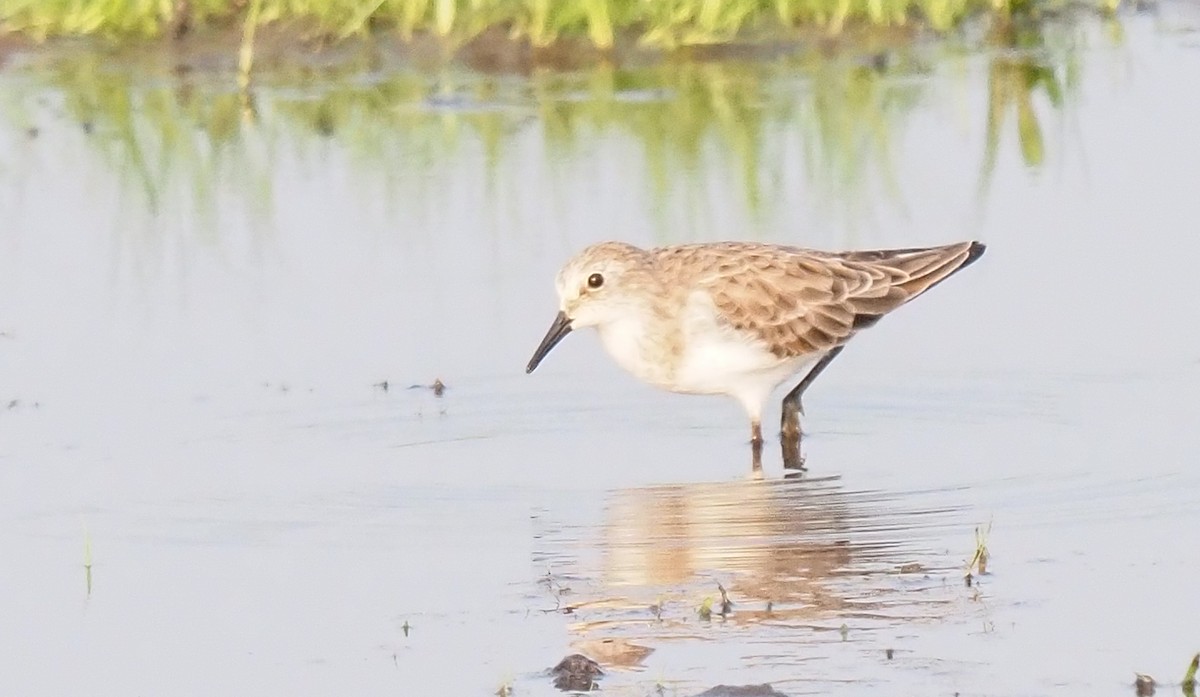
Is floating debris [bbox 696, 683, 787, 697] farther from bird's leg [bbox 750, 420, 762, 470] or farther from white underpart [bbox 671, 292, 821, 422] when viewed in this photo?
white underpart [bbox 671, 292, 821, 422]

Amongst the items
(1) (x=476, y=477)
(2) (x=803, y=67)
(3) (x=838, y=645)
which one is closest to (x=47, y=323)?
(1) (x=476, y=477)

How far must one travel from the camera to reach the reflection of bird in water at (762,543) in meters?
7.10

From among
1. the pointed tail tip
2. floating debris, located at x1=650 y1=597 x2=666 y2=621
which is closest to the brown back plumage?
the pointed tail tip

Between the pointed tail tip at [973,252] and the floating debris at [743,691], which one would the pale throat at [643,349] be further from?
the floating debris at [743,691]

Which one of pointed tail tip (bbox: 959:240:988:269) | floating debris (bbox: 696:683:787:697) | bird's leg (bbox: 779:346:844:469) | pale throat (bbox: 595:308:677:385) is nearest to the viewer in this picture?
floating debris (bbox: 696:683:787:697)

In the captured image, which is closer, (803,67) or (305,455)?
(305,455)

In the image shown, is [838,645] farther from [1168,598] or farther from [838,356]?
[838,356]

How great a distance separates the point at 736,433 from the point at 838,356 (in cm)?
102

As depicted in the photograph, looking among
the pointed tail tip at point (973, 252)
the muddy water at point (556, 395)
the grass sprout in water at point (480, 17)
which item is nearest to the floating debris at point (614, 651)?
the muddy water at point (556, 395)

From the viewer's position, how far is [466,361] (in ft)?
33.3

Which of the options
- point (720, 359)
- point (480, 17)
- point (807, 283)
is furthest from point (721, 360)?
point (480, 17)

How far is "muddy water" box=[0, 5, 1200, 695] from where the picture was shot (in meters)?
6.74

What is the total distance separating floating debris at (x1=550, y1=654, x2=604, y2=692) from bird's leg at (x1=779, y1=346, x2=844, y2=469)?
2.85 meters

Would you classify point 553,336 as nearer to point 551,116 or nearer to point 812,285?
point 812,285
